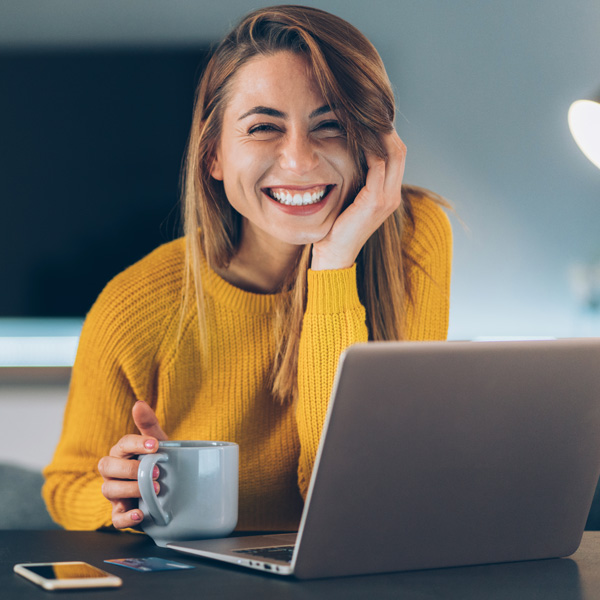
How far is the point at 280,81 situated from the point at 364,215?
28 centimetres

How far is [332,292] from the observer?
52.1 inches

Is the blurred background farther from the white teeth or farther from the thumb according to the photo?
the thumb

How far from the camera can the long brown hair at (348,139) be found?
1.34 m

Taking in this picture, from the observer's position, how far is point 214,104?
4.79 ft

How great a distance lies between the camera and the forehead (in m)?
1.37

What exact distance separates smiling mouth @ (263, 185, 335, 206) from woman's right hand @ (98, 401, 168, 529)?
588 millimetres

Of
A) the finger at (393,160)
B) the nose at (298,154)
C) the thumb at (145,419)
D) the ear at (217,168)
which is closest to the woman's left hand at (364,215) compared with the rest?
the finger at (393,160)

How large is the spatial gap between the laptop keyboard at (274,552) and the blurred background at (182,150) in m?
1.40

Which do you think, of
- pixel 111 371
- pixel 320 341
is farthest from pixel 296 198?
pixel 111 371

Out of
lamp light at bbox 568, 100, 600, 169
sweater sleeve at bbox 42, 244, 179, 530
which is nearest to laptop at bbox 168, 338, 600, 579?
sweater sleeve at bbox 42, 244, 179, 530

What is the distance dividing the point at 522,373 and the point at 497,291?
152 cm

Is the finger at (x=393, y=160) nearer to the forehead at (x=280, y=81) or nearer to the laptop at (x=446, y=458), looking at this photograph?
the forehead at (x=280, y=81)

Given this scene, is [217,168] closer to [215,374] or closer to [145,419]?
[215,374]

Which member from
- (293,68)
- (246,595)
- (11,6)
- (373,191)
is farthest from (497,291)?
(246,595)
